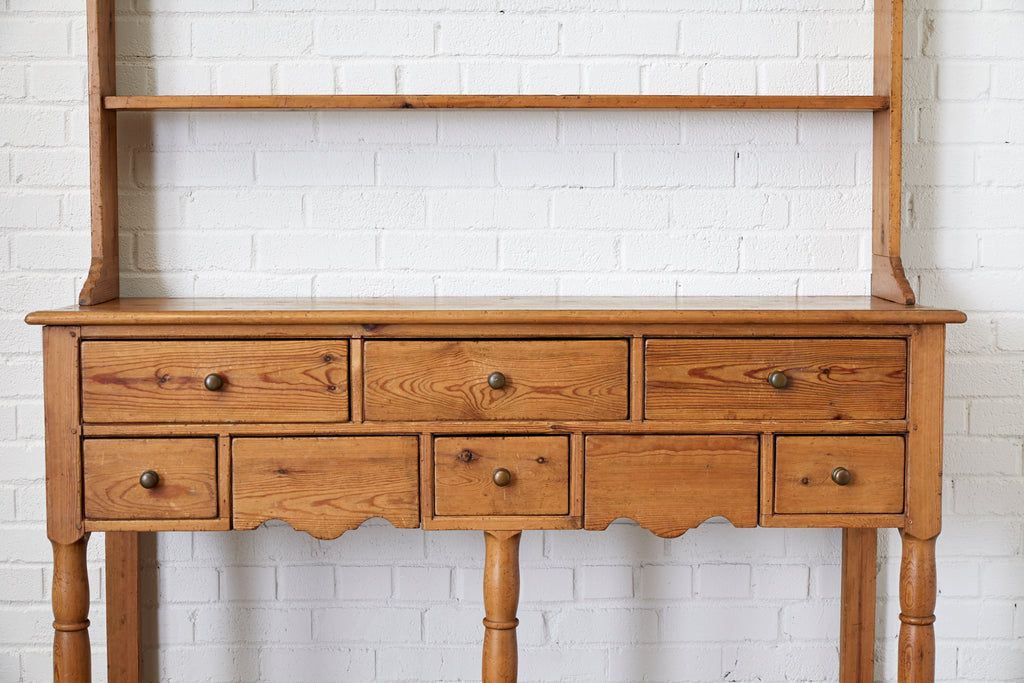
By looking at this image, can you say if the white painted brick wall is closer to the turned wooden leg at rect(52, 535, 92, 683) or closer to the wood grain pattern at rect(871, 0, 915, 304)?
the wood grain pattern at rect(871, 0, 915, 304)

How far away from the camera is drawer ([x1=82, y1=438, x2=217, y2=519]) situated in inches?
68.9

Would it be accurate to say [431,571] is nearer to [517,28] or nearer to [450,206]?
[450,206]

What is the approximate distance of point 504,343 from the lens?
175 cm

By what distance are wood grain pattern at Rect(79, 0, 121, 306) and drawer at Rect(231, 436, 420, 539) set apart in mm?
515

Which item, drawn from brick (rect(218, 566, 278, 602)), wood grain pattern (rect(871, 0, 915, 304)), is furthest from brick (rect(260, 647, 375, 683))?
wood grain pattern (rect(871, 0, 915, 304))

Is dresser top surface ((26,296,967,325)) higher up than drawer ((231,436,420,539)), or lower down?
higher up

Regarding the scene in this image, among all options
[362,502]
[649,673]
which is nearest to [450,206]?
[362,502]

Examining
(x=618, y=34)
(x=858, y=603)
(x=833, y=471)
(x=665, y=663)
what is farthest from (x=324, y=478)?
(x=858, y=603)

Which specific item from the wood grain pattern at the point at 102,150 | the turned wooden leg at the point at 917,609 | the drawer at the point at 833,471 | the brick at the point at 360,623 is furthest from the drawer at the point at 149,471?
the turned wooden leg at the point at 917,609

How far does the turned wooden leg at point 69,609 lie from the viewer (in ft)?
5.84

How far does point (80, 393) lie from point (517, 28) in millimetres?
1171

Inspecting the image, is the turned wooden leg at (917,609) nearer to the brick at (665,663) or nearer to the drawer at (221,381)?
the brick at (665,663)

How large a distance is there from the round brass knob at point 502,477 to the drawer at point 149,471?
1.65 feet

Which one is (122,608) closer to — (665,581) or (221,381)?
(221,381)
